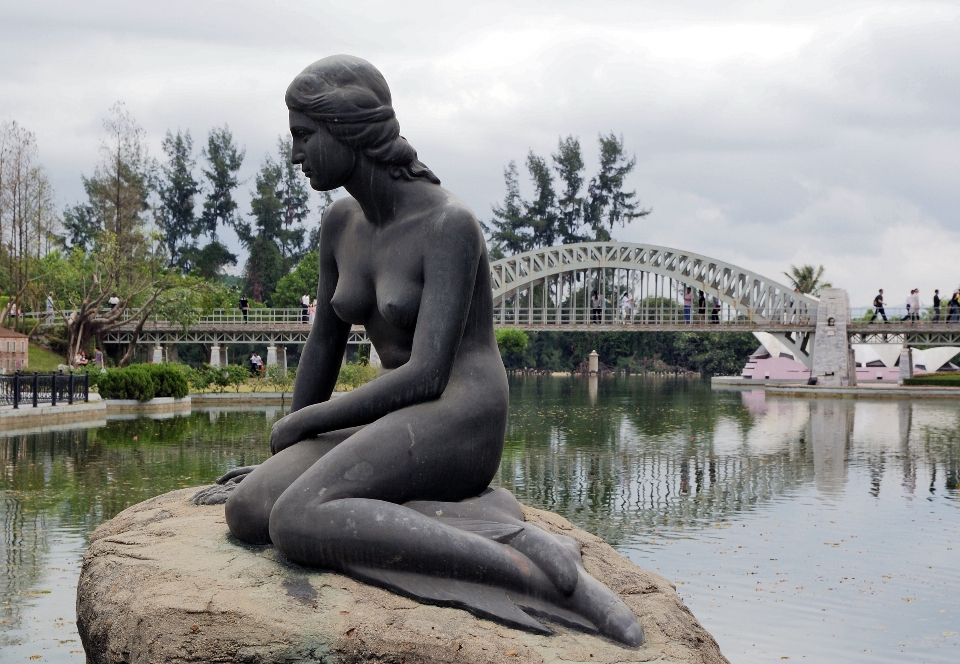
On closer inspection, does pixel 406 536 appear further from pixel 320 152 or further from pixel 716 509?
pixel 716 509

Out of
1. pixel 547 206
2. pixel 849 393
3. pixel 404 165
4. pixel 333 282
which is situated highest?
pixel 547 206

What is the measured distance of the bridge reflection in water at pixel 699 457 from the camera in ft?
40.8

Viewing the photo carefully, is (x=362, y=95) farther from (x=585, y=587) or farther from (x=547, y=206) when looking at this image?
(x=547, y=206)

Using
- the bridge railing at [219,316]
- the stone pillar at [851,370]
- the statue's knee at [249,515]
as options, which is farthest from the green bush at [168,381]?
the stone pillar at [851,370]

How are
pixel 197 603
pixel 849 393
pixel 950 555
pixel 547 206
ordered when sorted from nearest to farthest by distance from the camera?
pixel 197 603
pixel 950 555
pixel 849 393
pixel 547 206

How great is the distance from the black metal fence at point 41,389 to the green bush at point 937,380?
34.1 m

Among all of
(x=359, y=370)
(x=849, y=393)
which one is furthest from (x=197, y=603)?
(x=849, y=393)

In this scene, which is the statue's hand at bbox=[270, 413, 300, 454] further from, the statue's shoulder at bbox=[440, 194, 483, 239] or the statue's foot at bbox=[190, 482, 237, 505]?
the statue's shoulder at bbox=[440, 194, 483, 239]

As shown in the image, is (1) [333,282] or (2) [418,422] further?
(1) [333,282]

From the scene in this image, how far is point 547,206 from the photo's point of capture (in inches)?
2672

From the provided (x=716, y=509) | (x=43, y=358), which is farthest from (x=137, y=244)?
(x=716, y=509)

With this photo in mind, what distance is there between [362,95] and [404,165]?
37 centimetres

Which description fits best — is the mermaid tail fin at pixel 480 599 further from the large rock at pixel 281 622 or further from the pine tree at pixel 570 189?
the pine tree at pixel 570 189

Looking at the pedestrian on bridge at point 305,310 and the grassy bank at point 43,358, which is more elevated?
the pedestrian on bridge at point 305,310
